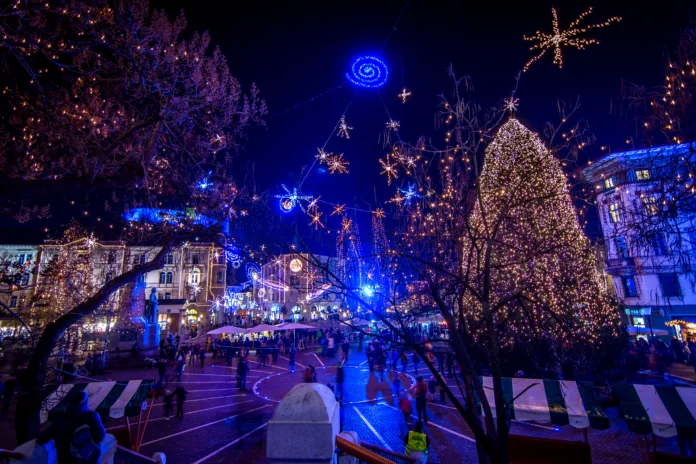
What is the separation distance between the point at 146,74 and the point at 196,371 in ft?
70.7

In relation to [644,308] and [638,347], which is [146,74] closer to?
[638,347]

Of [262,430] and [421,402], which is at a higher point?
[421,402]

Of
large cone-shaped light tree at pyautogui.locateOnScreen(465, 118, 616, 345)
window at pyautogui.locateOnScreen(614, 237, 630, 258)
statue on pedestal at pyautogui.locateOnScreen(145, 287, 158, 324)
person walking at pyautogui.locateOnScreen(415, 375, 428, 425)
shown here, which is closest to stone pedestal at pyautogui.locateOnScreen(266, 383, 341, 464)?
window at pyautogui.locateOnScreen(614, 237, 630, 258)

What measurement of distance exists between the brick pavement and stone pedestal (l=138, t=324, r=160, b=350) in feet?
37.0

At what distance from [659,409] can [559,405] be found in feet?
5.96

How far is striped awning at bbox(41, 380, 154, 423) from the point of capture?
27.9 ft

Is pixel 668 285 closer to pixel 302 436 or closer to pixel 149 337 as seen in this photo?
pixel 302 436

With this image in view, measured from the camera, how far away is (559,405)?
8266mm

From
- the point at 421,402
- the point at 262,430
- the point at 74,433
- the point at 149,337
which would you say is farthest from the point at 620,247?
the point at 149,337

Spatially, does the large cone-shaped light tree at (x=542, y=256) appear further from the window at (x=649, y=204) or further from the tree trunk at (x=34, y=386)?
the tree trunk at (x=34, y=386)

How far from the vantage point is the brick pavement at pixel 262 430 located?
9805 mm

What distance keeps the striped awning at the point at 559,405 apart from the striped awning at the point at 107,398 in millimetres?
8593

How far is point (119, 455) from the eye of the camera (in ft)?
20.9

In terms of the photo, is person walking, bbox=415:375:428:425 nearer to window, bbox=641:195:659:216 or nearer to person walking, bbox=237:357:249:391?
window, bbox=641:195:659:216
